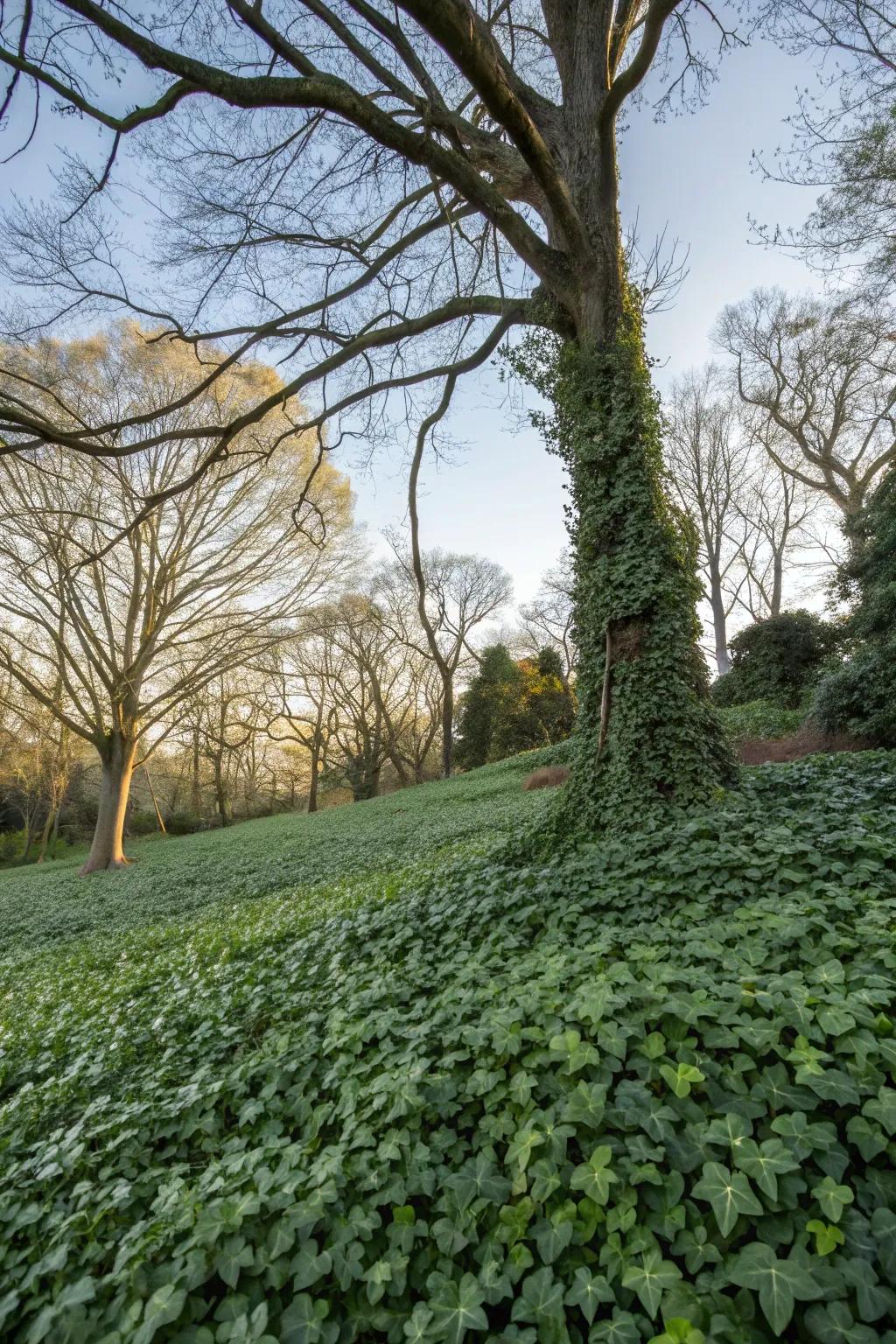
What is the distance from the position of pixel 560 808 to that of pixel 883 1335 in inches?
182

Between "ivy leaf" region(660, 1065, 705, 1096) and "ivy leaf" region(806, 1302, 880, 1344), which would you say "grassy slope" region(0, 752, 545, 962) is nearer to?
"ivy leaf" region(660, 1065, 705, 1096)

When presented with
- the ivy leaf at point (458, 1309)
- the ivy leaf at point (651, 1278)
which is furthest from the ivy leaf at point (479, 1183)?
the ivy leaf at point (651, 1278)

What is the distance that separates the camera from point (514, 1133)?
6.38 ft

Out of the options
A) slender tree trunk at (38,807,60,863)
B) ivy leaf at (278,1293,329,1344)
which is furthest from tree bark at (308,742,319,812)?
ivy leaf at (278,1293,329,1344)

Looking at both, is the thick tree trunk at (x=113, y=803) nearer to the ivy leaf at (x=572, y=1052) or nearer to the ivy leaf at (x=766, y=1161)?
the ivy leaf at (x=572, y=1052)

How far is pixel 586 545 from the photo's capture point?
6277 millimetres

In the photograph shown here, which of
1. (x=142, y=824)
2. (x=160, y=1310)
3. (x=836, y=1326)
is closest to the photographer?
(x=836, y=1326)

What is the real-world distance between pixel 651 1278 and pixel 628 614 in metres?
4.88

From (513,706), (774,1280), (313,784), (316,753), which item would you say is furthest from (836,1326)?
(316,753)

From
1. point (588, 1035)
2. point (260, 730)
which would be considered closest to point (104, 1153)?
point (588, 1035)

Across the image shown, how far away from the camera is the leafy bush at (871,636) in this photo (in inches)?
398

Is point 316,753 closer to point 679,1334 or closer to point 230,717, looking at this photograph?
point 230,717

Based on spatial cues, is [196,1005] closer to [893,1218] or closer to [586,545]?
[893,1218]

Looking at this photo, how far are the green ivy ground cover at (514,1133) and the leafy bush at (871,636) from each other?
7675mm
